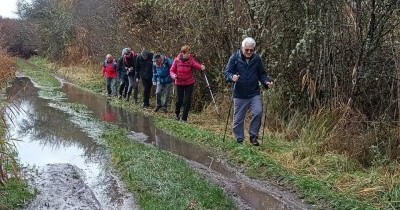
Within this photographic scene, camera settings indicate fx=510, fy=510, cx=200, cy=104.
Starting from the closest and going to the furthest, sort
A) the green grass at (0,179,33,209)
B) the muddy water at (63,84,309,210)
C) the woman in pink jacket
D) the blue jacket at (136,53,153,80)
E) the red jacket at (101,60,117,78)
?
1. the green grass at (0,179,33,209)
2. the muddy water at (63,84,309,210)
3. the woman in pink jacket
4. the blue jacket at (136,53,153,80)
5. the red jacket at (101,60,117,78)

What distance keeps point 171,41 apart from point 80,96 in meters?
5.61

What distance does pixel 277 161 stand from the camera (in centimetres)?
881

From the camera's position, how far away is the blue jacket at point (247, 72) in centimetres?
995

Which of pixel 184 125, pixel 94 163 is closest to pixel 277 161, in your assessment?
pixel 94 163

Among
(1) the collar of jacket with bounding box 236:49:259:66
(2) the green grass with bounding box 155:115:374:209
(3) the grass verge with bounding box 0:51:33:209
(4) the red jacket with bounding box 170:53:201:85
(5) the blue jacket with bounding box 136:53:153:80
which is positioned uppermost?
(1) the collar of jacket with bounding box 236:49:259:66

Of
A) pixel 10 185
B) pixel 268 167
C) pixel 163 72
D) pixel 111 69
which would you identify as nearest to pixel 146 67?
pixel 163 72

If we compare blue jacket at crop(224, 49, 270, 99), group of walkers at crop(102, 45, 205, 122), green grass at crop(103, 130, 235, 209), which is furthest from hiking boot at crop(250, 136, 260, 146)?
group of walkers at crop(102, 45, 205, 122)

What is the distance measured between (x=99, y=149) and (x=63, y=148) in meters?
0.78

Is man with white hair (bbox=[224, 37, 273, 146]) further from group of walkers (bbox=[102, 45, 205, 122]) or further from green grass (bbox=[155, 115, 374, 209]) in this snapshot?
group of walkers (bbox=[102, 45, 205, 122])

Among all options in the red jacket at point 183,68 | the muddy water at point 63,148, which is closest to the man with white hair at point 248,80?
the muddy water at point 63,148

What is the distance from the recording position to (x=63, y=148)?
10391 millimetres

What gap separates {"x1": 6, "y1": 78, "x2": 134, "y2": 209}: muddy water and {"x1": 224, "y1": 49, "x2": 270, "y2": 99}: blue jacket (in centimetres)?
295

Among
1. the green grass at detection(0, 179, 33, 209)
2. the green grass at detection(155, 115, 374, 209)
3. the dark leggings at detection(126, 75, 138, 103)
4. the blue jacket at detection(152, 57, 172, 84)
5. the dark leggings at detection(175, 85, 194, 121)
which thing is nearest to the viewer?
the green grass at detection(0, 179, 33, 209)

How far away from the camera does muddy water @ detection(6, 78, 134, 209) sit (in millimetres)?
7308
